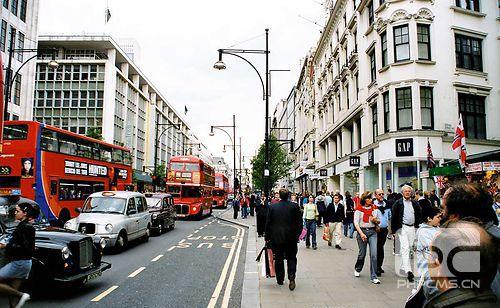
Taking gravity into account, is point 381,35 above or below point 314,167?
above

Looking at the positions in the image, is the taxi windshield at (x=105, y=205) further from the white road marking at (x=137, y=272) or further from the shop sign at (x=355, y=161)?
the shop sign at (x=355, y=161)

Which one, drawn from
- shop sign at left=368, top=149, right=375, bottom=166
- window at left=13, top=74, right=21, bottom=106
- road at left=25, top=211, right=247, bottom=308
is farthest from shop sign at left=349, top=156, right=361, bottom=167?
window at left=13, top=74, right=21, bottom=106

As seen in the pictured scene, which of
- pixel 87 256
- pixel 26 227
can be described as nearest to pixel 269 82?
pixel 87 256

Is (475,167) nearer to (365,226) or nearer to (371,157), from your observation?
(365,226)

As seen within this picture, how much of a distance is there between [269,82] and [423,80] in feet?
24.9

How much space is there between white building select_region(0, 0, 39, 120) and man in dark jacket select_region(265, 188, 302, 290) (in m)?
32.1

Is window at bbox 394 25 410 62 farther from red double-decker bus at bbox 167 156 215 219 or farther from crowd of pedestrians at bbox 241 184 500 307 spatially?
red double-decker bus at bbox 167 156 215 219

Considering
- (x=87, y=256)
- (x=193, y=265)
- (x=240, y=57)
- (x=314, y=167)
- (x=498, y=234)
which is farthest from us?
(x=314, y=167)

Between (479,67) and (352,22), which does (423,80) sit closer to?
(479,67)

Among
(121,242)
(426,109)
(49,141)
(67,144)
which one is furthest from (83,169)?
(426,109)

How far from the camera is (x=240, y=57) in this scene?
55.7 feet

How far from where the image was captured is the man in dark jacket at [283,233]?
709cm

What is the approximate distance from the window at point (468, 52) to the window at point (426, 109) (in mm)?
2692

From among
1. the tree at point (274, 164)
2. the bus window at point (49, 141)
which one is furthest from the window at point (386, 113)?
the tree at point (274, 164)
